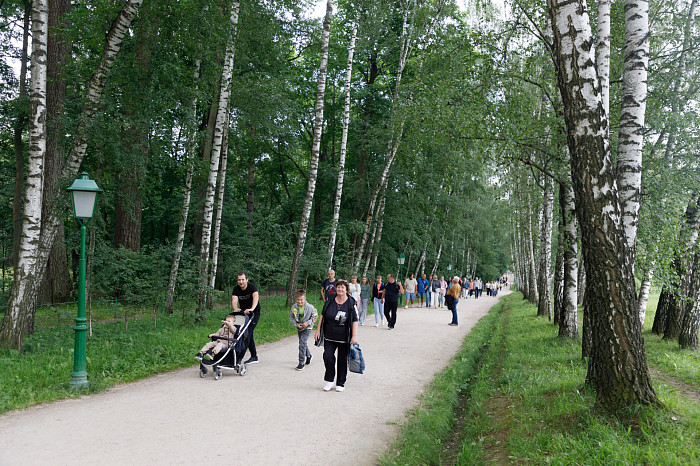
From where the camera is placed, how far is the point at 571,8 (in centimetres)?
553

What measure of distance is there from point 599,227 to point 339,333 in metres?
4.09

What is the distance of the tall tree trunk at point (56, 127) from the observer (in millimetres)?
10477

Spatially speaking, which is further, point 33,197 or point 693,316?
point 693,316

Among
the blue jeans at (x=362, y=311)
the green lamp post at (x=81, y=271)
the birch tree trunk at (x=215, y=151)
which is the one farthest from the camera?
the blue jeans at (x=362, y=311)

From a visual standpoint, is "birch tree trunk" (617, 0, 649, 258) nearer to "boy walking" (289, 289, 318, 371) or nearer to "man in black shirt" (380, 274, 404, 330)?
"boy walking" (289, 289, 318, 371)

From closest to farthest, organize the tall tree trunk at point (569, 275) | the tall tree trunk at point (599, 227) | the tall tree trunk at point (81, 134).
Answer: the tall tree trunk at point (599, 227), the tall tree trunk at point (81, 134), the tall tree trunk at point (569, 275)

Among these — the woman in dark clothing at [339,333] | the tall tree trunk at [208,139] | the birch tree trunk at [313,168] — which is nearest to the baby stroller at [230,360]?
the woman in dark clothing at [339,333]

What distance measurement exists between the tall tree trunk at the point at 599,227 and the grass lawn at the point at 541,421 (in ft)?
1.09

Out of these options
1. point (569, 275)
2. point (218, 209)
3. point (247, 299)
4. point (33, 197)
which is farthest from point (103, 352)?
point (569, 275)

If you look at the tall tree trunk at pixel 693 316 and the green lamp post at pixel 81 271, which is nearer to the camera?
the green lamp post at pixel 81 271

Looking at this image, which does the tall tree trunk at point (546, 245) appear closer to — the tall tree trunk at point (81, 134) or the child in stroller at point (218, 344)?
the child in stroller at point (218, 344)

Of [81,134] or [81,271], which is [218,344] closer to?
[81,271]

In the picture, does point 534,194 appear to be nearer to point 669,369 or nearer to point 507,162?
point 507,162

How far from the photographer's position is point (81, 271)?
296 inches
